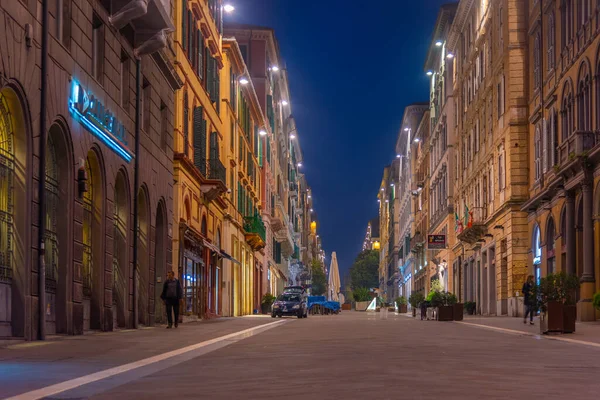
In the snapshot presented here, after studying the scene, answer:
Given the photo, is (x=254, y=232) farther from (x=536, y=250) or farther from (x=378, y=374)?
(x=378, y=374)

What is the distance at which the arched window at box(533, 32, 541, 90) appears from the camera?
152ft

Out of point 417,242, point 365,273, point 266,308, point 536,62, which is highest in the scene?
point 536,62

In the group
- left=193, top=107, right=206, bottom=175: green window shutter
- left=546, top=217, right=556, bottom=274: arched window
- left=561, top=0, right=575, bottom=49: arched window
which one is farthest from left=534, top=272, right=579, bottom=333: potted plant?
left=546, top=217, right=556, bottom=274: arched window

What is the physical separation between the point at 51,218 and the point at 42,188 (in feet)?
6.73

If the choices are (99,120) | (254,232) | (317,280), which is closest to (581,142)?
(99,120)

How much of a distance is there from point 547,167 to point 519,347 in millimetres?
27299

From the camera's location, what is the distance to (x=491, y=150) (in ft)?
180

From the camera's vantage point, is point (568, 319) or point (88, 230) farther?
point (568, 319)

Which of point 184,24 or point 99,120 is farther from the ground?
point 184,24

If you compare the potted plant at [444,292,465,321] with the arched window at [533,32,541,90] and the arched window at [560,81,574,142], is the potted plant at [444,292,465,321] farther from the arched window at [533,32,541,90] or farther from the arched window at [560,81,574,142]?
the arched window at [533,32,541,90]

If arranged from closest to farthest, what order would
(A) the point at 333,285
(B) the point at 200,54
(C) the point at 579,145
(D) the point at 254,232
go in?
(C) the point at 579,145, (B) the point at 200,54, (D) the point at 254,232, (A) the point at 333,285

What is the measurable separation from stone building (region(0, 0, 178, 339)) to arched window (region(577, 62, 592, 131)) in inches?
575

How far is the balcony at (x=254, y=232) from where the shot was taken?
61.8 metres

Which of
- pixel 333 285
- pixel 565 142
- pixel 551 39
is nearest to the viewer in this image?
pixel 565 142
